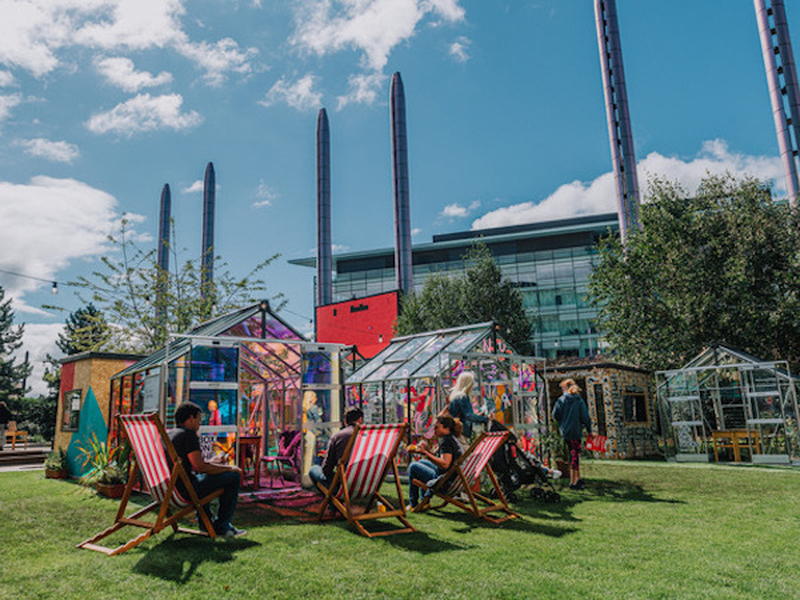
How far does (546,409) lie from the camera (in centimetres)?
1046

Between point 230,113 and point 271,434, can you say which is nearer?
point 271,434

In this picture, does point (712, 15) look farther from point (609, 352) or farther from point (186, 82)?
point (186, 82)

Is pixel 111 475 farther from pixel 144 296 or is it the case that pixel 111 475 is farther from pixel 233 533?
pixel 144 296

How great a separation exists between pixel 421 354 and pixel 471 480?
184 inches

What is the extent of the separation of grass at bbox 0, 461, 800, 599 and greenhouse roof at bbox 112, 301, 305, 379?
254cm

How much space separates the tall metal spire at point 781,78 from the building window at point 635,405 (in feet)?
35.3

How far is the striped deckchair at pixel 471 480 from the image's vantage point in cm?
582

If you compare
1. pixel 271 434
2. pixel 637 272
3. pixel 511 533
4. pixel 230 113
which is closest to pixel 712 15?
pixel 637 272

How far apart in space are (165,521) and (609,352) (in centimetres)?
1697

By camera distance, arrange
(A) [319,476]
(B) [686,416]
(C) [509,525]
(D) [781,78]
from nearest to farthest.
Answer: (C) [509,525], (A) [319,476], (B) [686,416], (D) [781,78]

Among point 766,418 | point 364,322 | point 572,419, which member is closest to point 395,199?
point 364,322

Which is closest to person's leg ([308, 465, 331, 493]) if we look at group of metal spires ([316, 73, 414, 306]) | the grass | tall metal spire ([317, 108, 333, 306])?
the grass

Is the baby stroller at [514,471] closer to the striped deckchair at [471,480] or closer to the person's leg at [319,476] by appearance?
the striped deckchair at [471,480]

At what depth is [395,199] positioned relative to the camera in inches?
1318
